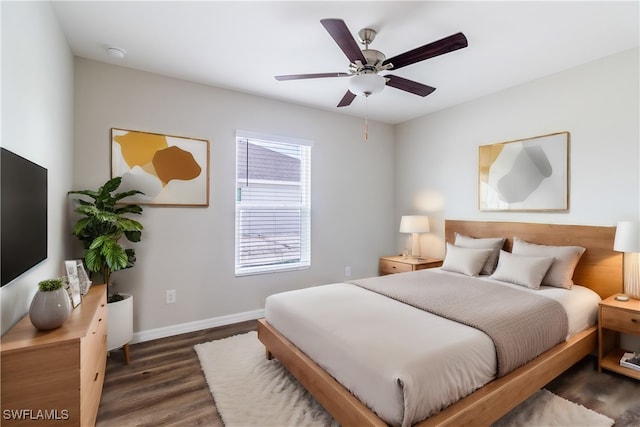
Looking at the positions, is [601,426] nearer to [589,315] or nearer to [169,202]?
[589,315]

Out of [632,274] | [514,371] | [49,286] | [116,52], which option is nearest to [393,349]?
[514,371]

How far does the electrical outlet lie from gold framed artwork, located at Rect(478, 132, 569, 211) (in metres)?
3.53

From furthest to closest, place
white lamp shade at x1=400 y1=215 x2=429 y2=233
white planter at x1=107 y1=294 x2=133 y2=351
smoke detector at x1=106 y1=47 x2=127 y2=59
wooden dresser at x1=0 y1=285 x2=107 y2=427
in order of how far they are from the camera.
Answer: white lamp shade at x1=400 y1=215 x2=429 y2=233 < smoke detector at x1=106 y1=47 x2=127 y2=59 < white planter at x1=107 y1=294 x2=133 y2=351 < wooden dresser at x1=0 y1=285 x2=107 y2=427

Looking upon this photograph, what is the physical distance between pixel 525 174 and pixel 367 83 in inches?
85.0

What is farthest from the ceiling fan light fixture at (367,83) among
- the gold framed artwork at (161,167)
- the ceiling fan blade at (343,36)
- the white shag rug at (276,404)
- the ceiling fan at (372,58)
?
the white shag rug at (276,404)

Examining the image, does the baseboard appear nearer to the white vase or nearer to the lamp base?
the white vase

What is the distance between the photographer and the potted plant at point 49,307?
1384mm

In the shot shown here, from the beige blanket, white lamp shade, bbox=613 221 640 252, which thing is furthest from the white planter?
white lamp shade, bbox=613 221 640 252

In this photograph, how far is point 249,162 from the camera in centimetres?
359

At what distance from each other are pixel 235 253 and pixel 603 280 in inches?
139

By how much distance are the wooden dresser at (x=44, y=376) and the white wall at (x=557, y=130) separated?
380cm

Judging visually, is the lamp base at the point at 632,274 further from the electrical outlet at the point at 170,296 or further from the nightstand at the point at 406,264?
the electrical outlet at the point at 170,296

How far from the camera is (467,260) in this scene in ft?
10.4

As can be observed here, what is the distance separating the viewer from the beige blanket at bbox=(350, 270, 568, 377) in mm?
1828
